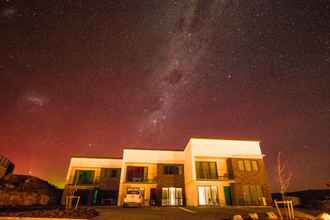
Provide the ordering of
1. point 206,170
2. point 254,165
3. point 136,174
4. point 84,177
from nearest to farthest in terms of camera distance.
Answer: point 254,165
point 206,170
point 136,174
point 84,177

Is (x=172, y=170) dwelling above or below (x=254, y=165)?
below

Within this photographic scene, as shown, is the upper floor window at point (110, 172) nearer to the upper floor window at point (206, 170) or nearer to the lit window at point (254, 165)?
the upper floor window at point (206, 170)

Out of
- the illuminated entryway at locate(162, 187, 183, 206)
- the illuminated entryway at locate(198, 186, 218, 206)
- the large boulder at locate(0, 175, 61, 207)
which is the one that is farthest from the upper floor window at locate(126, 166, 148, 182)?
the large boulder at locate(0, 175, 61, 207)

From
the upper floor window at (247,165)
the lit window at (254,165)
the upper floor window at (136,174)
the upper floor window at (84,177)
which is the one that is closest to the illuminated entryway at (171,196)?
the upper floor window at (136,174)

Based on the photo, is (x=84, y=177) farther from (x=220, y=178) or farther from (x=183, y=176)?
(x=220, y=178)

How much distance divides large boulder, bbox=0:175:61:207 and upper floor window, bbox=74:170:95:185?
3.51 metres

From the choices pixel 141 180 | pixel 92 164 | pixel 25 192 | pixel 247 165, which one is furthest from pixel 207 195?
pixel 25 192

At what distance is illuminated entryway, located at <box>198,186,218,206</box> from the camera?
2127 centimetres

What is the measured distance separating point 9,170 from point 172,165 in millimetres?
24283

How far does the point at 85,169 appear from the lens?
92.1 feet

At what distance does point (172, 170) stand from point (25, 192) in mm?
17996

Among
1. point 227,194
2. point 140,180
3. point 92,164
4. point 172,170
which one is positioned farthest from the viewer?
point 92,164

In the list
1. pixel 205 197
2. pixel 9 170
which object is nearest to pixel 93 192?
pixel 9 170

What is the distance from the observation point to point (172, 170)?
26.3m
